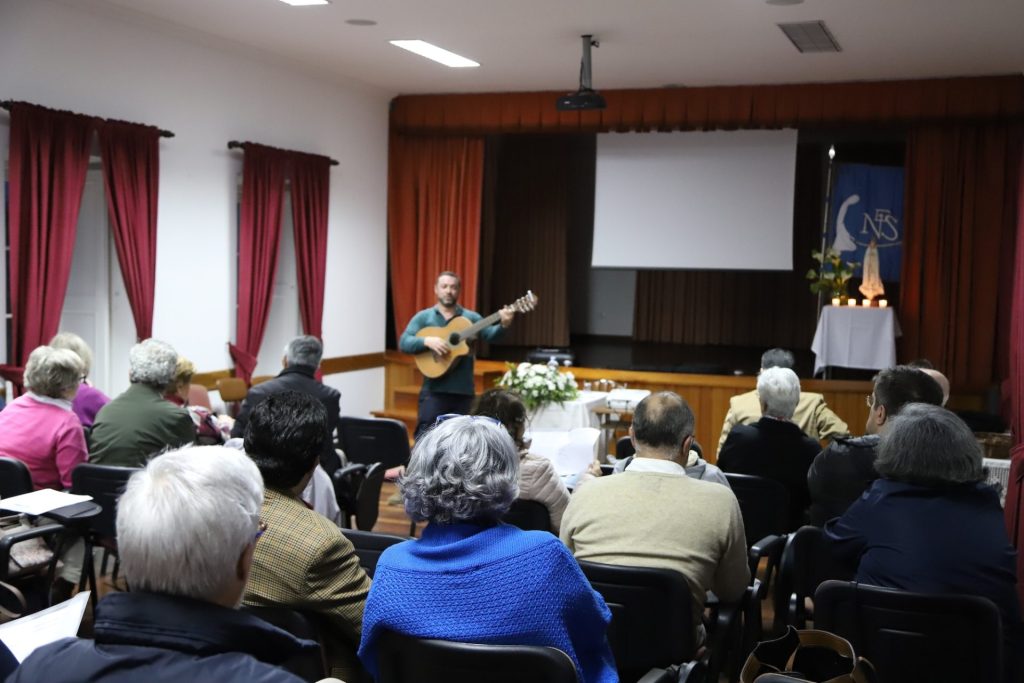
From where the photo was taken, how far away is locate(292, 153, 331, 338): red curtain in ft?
28.1

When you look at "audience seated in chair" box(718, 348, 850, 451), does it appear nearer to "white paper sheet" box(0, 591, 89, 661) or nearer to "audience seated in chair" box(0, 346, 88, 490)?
"audience seated in chair" box(0, 346, 88, 490)

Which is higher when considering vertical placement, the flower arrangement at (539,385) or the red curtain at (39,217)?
the red curtain at (39,217)

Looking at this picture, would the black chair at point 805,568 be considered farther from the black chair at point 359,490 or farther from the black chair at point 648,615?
the black chair at point 359,490

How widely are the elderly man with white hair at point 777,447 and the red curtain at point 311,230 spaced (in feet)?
17.3

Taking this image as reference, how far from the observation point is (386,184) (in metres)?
10.0

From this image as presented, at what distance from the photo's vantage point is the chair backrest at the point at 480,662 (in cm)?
194

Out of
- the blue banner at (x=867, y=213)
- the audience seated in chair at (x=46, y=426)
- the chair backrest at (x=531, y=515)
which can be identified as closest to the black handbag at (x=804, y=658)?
the chair backrest at (x=531, y=515)

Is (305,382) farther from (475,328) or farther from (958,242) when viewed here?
(958,242)

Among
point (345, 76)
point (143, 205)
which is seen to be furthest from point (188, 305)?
point (345, 76)

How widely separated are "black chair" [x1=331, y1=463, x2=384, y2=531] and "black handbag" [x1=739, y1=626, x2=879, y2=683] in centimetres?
298

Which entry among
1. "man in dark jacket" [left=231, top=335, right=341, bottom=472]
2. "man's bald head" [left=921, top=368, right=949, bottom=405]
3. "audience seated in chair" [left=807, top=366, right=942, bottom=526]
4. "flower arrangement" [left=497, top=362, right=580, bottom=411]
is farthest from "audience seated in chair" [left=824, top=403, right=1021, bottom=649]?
"flower arrangement" [left=497, top=362, right=580, bottom=411]

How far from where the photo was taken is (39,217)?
6105 mm

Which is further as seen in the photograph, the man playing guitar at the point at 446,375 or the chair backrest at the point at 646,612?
the man playing guitar at the point at 446,375

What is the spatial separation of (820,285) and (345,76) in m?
4.67
